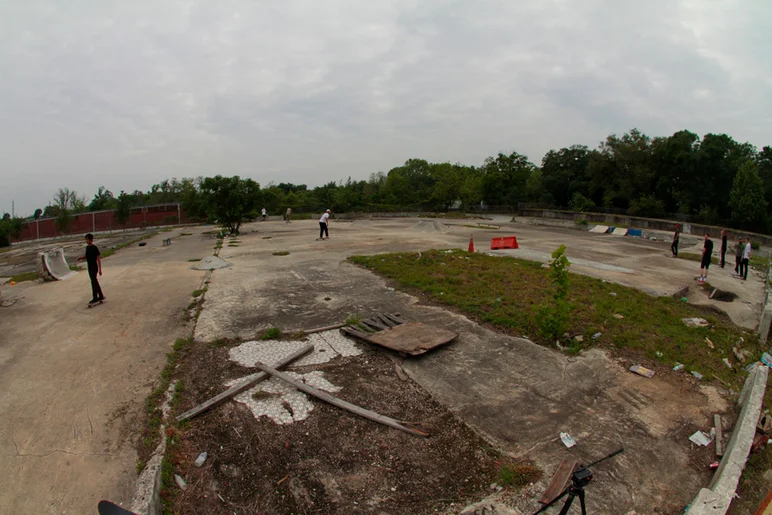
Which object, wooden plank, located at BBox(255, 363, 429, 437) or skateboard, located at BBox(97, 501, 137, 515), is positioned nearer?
skateboard, located at BBox(97, 501, 137, 515)

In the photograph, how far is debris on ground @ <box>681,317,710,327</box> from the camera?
7.49 meters

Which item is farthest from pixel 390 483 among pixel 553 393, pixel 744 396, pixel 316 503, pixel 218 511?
pixel 744 396

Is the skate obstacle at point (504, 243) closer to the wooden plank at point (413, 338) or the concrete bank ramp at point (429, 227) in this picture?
the concrete bank ramp at point (429, 227)

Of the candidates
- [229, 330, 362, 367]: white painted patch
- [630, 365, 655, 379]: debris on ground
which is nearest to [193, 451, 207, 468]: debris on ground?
[229, 330, 362, 367]: white painted patch

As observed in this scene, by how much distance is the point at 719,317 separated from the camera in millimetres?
8430

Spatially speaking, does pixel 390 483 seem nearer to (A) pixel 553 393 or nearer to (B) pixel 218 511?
(B) pixel 218 511

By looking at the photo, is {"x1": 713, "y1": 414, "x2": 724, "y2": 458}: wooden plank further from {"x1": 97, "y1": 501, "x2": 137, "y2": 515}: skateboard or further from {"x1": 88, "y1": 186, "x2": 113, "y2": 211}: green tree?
{"x1": 88, "y1": 186, "x2": 113, "y2": 211}: green tree

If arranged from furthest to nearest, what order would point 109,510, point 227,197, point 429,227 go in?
point 429,227 → point 227,197 → point 109,510

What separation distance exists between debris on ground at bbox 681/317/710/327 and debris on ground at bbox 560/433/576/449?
5.16 metres

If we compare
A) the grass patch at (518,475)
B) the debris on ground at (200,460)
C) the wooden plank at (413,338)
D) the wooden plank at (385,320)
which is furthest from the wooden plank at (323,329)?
the grass patch at (518,475)

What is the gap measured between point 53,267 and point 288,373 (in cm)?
1022

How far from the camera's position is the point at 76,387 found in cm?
484

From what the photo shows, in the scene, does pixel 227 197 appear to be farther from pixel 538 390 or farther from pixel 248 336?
pixel 538 390

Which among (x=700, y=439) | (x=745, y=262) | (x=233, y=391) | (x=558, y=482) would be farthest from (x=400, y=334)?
(x=745, y=262)
